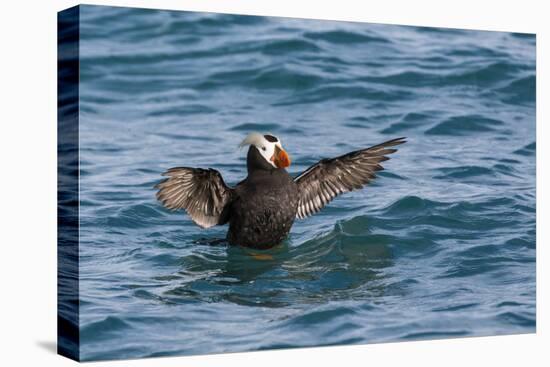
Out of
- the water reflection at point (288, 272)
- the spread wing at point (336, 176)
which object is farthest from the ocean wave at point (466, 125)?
the water reflection at point (288, 272)

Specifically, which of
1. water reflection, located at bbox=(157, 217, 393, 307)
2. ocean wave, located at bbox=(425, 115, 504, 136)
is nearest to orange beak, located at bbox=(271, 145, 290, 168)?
water reflection, located at bbox=(157, 217, 393, 307)

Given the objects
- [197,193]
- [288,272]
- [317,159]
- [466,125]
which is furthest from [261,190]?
[466,125]

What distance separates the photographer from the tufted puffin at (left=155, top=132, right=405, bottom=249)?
9.12 metres

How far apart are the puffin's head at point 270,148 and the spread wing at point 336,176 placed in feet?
1.27

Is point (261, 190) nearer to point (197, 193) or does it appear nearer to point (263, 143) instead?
point (263, 143)

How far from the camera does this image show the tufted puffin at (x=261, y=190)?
9117 millimetres

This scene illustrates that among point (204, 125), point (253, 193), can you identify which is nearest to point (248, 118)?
point (204, 125)

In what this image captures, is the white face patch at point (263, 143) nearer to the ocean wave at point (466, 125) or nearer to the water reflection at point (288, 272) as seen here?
the water reflection at point (288, 272)

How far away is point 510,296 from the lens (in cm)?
974

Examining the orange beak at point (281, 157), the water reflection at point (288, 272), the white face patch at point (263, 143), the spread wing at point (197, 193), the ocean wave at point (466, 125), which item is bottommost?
the water reflection at point (288, 272)

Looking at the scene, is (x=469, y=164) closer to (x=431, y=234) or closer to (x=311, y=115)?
(x=431, y=234)

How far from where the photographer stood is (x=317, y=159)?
1022 cm

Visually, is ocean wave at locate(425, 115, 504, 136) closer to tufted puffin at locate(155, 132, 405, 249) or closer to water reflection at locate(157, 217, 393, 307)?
tufted puffin at locate(155, 132, 405, 249)

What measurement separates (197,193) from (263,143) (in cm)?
67
